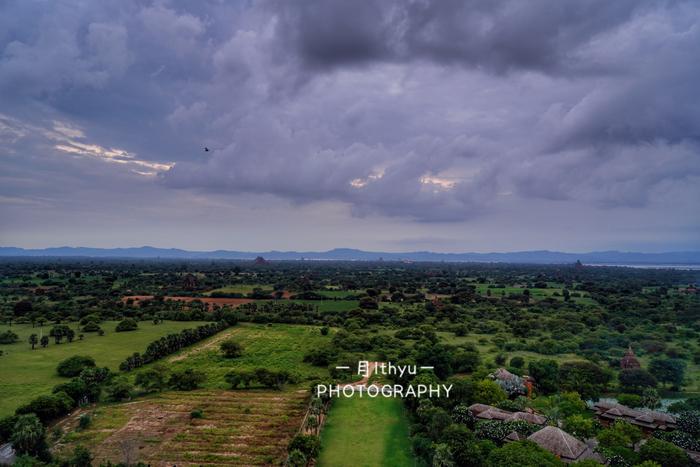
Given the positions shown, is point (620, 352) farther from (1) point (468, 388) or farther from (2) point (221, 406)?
(2) point (221, 406)

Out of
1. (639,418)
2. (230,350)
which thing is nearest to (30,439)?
(230,350)

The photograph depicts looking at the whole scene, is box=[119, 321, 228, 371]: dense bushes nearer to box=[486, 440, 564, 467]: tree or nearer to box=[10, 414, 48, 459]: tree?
box=[10, 414, 48, 459]: tree

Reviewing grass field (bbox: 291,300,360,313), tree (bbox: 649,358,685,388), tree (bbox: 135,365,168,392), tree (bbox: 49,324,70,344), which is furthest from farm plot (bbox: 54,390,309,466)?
grass field (bbox: 291,300,360,313)

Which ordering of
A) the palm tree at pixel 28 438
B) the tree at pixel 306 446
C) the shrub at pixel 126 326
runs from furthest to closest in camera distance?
the shrub at pixel 126 326 → the tree at pixel 306 446 → the palm tree at pixel 28 438

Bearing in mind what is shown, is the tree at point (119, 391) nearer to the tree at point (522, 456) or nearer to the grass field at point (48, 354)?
the grass field at point (48, 354)

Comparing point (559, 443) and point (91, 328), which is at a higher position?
point (559, 443)

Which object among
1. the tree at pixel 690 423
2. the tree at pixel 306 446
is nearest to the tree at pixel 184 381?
the tree at pixel 306 446

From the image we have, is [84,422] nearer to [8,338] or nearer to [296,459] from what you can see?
[296,459]
